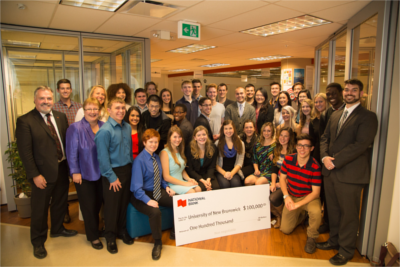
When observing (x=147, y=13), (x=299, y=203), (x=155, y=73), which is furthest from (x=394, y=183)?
(x=155, y=73)

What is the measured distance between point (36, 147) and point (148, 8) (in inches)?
81.4

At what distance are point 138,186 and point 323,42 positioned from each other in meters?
4.73

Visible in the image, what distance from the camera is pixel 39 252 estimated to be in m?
2.62

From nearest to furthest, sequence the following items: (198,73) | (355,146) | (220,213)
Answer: (355,146), (220,213), (198,73)

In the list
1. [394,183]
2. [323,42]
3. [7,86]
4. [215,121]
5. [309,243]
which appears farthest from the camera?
[323,42]

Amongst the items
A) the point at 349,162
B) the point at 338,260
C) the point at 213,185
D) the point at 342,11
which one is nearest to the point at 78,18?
the point at 213,185

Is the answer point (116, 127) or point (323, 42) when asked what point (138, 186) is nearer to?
point (116, 127)

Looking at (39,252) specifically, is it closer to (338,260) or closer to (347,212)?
(338,260)

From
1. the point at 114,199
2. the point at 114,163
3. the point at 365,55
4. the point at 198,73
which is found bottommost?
the point at 114,199

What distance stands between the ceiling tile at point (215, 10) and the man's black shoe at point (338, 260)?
9.43 feet

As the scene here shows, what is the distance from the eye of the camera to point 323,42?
5.22 m

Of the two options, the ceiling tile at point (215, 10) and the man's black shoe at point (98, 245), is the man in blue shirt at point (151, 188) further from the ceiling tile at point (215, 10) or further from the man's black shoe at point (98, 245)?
the ceiling tile at point (215, 10)

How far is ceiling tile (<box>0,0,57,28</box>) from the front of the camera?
9.60 ft

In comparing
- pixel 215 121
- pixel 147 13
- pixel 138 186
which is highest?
pixel 147 13
